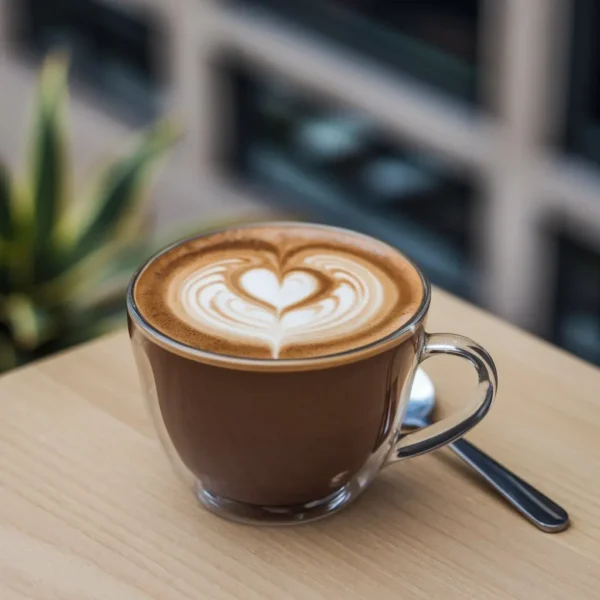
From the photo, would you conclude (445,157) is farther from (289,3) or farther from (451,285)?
(289,3)


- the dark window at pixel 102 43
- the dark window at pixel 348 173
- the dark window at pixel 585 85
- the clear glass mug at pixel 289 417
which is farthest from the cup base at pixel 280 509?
the dark window at pixel 102 43

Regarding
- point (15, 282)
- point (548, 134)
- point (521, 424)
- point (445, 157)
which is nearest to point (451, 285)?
point (445, 157)

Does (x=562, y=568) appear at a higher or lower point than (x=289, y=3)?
higher

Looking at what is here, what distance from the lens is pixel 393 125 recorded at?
155 cm

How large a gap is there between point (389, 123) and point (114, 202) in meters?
0.49

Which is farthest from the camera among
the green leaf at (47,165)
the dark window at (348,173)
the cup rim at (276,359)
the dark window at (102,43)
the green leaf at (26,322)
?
the dark window at (102,43)

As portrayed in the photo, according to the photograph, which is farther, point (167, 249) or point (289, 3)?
point (289, 3)

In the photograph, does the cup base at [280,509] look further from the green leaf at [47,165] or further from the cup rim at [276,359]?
the green leaf at [47,165]

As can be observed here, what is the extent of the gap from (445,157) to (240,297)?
1030 millimetres

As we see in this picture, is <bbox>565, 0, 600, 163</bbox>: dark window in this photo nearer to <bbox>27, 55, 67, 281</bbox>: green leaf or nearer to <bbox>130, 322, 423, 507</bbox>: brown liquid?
<bbox>27, 55, 67, 281</bbox>: green leaf

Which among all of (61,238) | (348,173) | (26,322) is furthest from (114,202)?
(348,173)

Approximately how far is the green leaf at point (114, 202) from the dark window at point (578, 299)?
0.55 m

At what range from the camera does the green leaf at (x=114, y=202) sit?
1.22 m

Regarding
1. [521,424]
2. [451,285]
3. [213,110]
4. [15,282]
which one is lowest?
[451,285]
